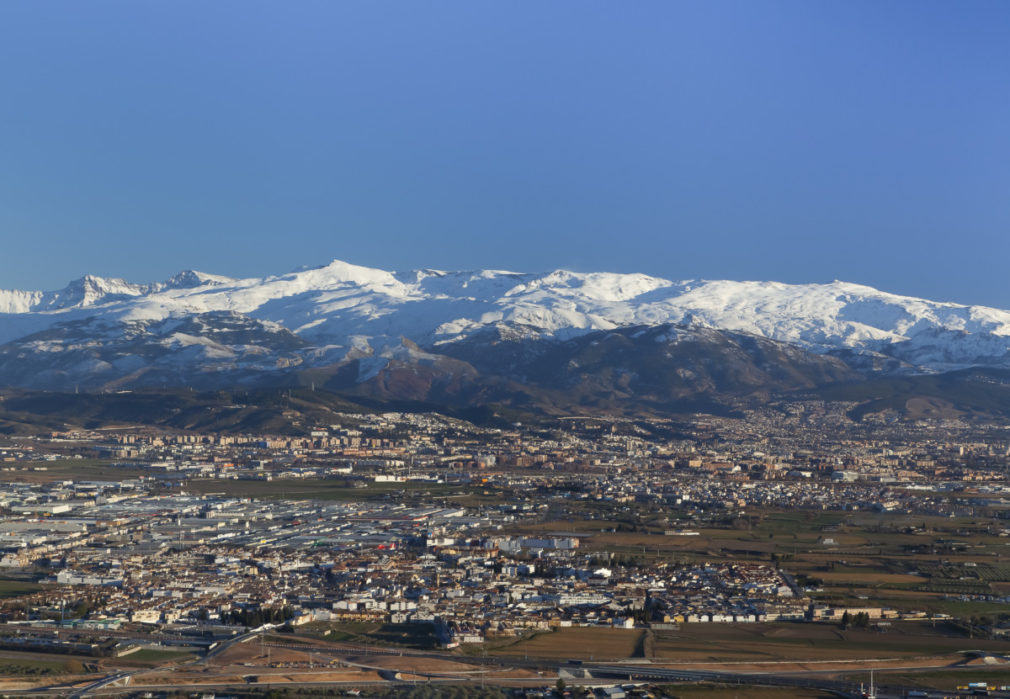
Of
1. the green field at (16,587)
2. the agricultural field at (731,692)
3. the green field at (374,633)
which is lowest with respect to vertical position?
the agricultural field at (731,692)

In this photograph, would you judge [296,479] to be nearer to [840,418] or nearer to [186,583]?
[186,583]

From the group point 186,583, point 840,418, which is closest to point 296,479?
point 186,583

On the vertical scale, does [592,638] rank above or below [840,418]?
below

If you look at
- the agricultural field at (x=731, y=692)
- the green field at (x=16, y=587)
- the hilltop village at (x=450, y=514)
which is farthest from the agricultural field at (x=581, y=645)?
the green field at (x=16, y=587)

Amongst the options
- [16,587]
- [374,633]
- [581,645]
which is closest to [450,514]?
[16,587]

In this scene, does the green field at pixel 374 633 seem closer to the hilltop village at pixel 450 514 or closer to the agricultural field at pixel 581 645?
the hilltop village at pixel 450 514

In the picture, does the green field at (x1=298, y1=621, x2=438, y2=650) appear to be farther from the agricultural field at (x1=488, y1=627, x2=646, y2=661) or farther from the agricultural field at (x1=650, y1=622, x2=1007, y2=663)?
the agricultural field at (x1=650, y1=622, x2=1007, y2=663)

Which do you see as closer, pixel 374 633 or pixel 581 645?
pixel 581 645

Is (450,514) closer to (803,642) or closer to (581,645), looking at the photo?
(581,645)

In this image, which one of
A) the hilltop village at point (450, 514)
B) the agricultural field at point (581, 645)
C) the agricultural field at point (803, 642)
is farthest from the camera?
the hilltop village at point (450, 514)
